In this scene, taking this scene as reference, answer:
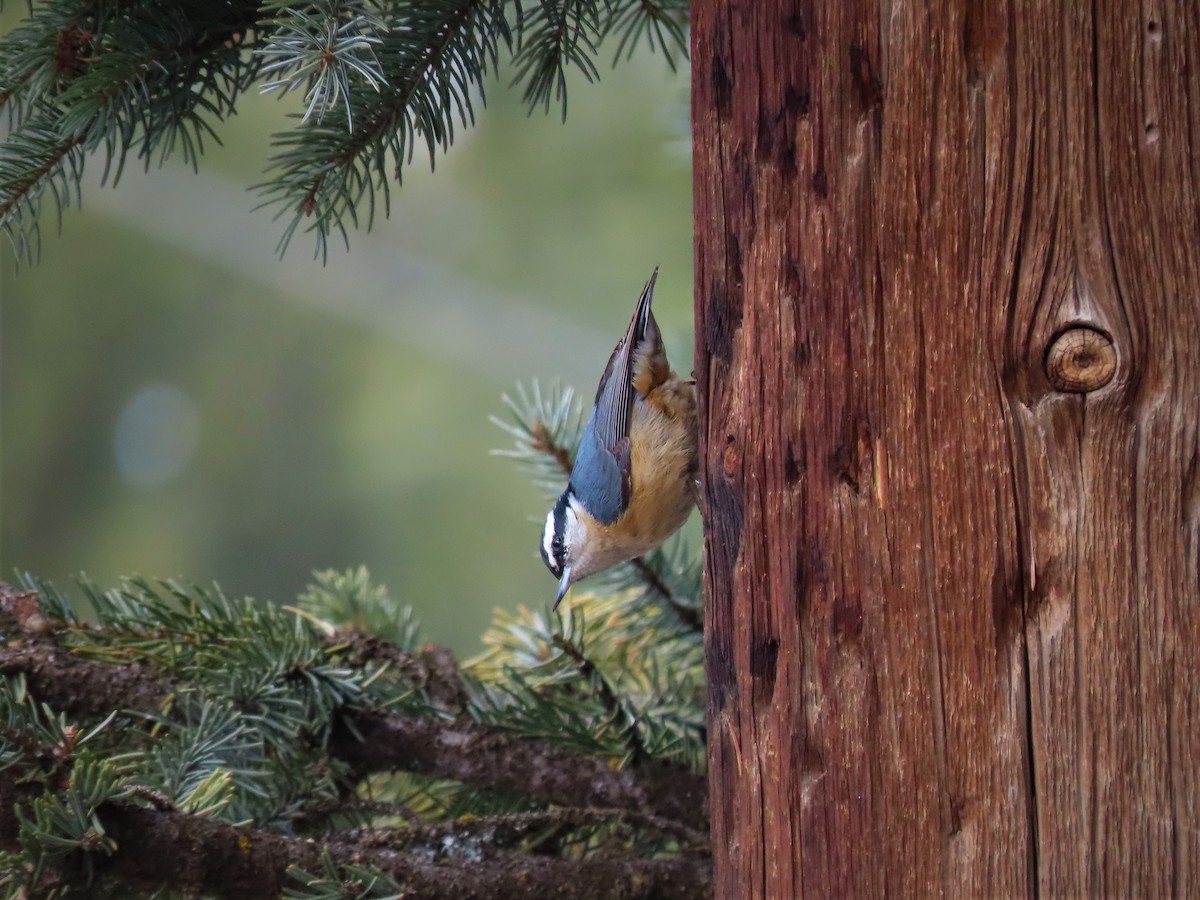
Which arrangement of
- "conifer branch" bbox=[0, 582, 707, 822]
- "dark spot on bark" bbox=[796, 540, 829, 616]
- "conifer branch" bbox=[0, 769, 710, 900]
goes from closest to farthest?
"dark spot on bark" bbox=[796, 540, 829, 616]
"conifer branch" bbox=[0, 769, 710, 900]
"conifer branch" bbox=[0, 582, 707, 822]

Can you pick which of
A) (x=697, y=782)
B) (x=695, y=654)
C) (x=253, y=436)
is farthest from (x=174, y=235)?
(x=697, y=782)

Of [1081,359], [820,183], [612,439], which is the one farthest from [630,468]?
[1081,359]

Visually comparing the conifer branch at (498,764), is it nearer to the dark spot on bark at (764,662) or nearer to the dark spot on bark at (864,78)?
the dark spot on bark at (764,662)

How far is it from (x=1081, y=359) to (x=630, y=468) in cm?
123

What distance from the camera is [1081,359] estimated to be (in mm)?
865

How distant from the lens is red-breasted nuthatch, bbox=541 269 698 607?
1979 millimetres

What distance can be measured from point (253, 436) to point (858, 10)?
4.45 m

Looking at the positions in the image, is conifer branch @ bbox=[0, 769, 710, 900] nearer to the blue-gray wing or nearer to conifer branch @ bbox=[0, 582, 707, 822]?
conifer branch @ bbox=[0, 582, 707, 822]

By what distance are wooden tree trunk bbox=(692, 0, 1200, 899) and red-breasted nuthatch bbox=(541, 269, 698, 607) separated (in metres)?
0.93

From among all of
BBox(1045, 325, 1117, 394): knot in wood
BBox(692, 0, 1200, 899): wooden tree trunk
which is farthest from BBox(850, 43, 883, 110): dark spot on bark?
BBox(1045, 325, 1117, 394): knot in wood

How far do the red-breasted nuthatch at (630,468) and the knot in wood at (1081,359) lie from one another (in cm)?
109

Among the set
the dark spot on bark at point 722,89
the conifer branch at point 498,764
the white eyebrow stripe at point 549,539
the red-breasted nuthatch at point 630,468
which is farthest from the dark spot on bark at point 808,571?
the white eyebrow stripe at point 549,539

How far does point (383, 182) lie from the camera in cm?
126

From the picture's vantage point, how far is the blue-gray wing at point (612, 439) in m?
1.98
